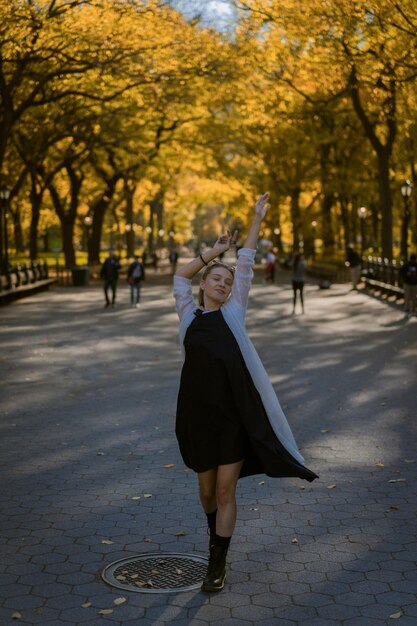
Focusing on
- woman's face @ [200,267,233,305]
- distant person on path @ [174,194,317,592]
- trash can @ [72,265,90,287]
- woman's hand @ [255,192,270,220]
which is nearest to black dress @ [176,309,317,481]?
distant person on path @ [174,194,317,592]

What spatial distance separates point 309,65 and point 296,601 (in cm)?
3018

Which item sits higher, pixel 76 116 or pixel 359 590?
pixel 76 116

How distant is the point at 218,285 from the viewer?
5.86 m

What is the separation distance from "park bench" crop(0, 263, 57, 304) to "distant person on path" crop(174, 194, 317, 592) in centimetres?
2892

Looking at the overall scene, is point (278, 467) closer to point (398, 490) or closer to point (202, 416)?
point (202, 416)

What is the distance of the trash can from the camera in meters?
48.7

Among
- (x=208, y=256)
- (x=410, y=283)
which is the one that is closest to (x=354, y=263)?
(x=410, y=283)

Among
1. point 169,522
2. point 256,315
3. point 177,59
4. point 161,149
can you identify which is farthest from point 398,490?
point 161,149

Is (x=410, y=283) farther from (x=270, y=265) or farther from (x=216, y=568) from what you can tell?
(x=270, y=265)

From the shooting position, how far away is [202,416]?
5.66 m

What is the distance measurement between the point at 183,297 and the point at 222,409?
0.81 meters

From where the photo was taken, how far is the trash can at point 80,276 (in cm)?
4869

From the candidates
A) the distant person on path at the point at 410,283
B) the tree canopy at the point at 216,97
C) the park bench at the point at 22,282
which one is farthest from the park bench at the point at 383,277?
the park bench at the point at 22,282

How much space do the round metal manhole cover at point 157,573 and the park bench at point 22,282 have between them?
93.4 feet
